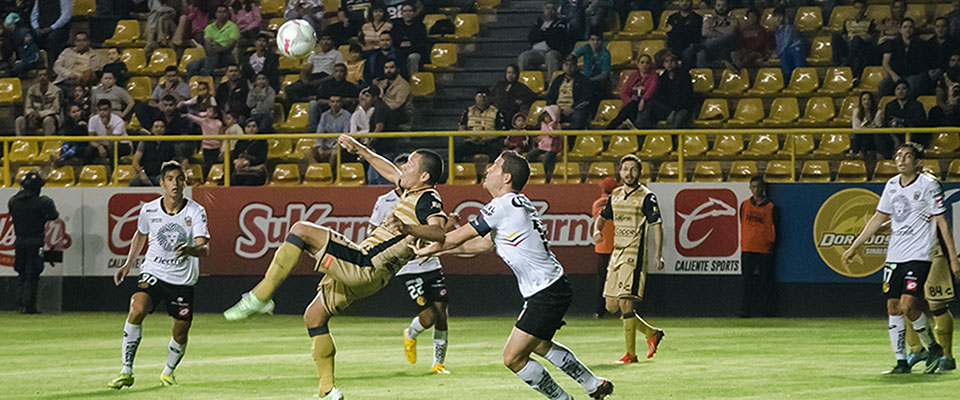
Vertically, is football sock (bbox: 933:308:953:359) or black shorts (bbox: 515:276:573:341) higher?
black shorts (bbox: 515:276:573:341)

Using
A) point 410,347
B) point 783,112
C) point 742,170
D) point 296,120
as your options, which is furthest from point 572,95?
point 410,347

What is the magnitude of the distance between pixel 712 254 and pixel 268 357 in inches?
307

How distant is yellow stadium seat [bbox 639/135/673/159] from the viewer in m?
20.4

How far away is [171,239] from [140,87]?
13407 mm

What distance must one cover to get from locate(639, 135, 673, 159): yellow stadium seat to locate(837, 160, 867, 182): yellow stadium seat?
2.57m

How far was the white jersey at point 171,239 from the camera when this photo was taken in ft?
40.7

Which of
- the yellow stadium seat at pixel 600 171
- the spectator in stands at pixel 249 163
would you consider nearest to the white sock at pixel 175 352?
the spectator in stands at pixel 249 163

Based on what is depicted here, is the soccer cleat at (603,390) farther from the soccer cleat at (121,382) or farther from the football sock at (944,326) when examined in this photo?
the football sock at (944,326)

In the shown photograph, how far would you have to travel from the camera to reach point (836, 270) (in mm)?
19719

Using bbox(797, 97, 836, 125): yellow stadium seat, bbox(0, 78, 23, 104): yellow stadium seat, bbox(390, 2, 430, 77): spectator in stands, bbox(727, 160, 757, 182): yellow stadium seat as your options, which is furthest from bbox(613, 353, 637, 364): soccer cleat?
bbox(0, 78, 23, 104): yellow stadium seat

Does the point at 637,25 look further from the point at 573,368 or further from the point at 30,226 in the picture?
the point at 573,368

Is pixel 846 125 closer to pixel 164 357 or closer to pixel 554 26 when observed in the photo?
pixel 554 26

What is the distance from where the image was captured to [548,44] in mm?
23219

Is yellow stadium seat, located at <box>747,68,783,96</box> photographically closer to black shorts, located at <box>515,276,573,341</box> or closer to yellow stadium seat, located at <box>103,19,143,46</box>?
yellow stadium seat, located at <box>103,19,143,46</box>
